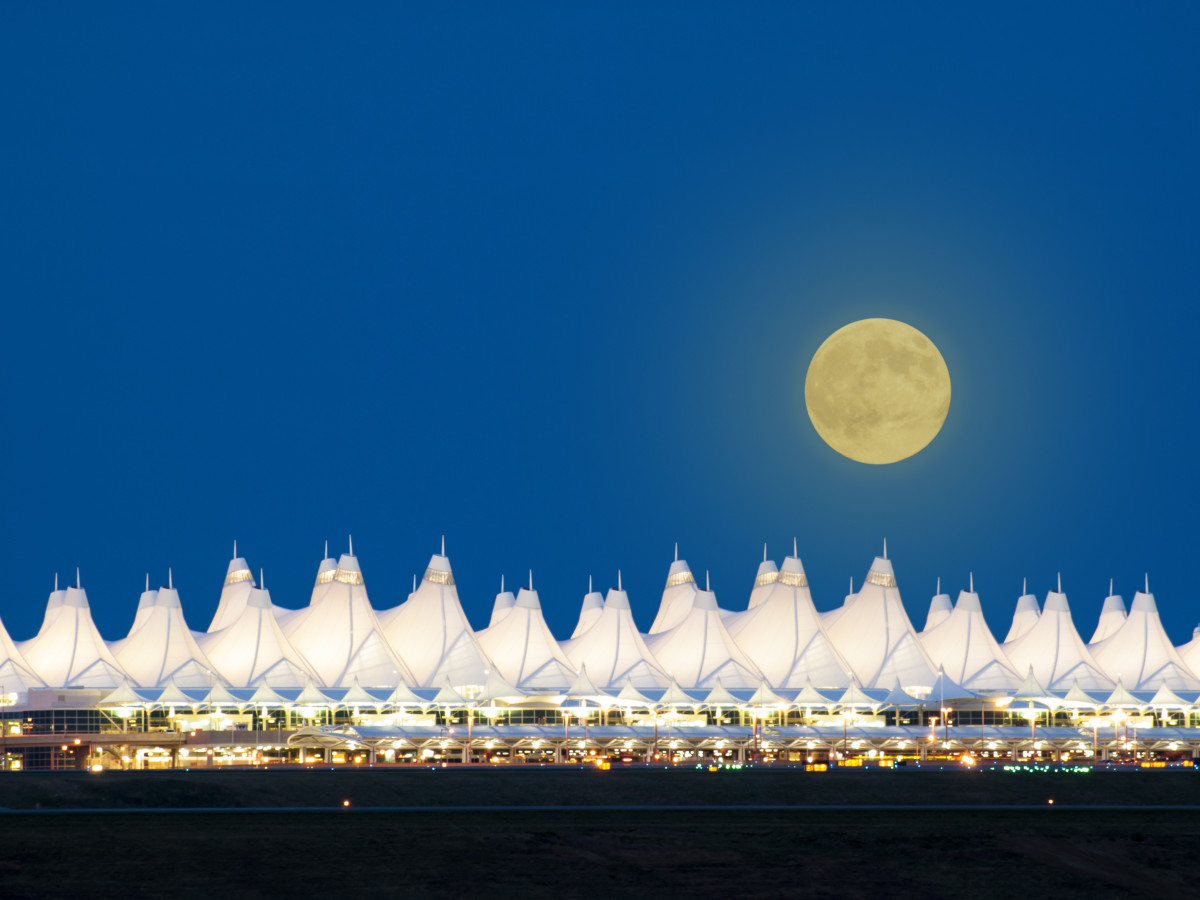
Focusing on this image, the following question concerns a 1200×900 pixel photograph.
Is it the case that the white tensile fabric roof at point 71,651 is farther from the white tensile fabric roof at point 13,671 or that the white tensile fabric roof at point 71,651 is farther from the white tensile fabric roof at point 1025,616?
the white tensile fabric roof at point 1025,616

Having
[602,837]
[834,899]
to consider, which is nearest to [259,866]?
[602,837]

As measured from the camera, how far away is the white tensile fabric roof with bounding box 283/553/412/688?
98562mm

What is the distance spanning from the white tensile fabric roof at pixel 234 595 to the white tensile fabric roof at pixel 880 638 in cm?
3530

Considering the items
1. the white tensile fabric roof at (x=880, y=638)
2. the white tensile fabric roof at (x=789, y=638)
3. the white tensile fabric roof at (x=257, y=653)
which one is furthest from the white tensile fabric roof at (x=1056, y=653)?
the white tensile fabric roof at (x=257, y=653)

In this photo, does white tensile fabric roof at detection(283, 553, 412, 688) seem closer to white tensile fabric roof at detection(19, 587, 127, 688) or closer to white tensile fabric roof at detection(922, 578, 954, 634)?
white tensile fabric roof at detection(19, 587, 127, 688)

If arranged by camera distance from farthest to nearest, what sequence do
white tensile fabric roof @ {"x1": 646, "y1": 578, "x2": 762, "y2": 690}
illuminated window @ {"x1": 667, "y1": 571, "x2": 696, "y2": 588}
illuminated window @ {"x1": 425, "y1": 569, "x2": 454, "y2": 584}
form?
illuminated window @ {"x1": 667, "y1": 571, "x2": 696, "y2": 588}, illuminated window @ {"x1": 425, "y1": 569, "x2": 454, "y2": 584}, white tensile fabric roof @ {"x1": 646, "y1": 578, "x2": 762, "y2": 690}

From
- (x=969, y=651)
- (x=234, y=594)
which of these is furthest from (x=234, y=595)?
(x=969, y=651)

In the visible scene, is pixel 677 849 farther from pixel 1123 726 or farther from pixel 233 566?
pixel 233 566

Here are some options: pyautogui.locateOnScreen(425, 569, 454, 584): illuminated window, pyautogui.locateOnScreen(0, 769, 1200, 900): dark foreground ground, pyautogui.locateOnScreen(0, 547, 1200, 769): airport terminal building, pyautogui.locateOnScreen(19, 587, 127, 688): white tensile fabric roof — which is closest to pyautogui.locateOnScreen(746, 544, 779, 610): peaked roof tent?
pyautogui.locateOnScreen(0, 547, 1200, 769): airport terminal building

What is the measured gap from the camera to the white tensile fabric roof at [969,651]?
350 feet

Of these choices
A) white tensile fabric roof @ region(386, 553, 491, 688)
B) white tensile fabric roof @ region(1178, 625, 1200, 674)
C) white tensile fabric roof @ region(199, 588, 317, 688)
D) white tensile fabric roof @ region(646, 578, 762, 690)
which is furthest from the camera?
white tensile fabric roof @ region(1178, 625, 1200, 674)

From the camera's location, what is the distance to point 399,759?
87188mm

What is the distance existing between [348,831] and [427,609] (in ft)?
202

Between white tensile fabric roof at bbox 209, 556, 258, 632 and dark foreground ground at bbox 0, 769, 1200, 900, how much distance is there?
65723 millimetres
